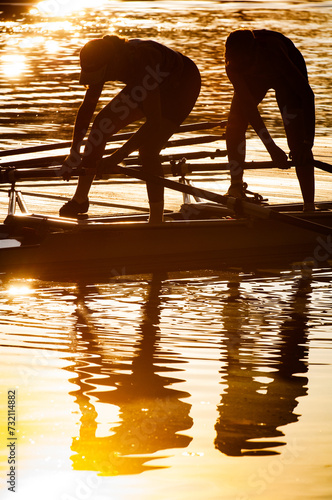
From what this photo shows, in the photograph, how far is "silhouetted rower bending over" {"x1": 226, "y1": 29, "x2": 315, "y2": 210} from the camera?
792cm

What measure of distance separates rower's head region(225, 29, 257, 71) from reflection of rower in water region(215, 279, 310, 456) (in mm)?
2328

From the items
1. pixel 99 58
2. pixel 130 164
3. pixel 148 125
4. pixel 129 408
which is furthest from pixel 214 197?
pixel 129 408

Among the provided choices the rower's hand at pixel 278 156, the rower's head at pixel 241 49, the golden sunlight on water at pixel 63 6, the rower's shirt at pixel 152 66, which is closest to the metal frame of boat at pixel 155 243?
the rower's hand at pixel 278 156

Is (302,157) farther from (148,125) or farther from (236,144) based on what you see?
(148,125)

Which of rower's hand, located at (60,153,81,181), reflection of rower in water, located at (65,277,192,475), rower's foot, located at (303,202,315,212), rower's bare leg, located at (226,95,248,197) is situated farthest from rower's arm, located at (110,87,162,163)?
rower's foot, located at (303,202,315,212)

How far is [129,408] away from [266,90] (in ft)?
13.8

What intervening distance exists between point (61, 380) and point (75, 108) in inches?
490

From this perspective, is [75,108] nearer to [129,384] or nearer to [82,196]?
[82,196]

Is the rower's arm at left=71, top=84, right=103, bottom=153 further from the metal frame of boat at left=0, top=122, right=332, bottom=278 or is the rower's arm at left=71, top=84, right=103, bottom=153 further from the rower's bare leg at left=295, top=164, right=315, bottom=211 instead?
the rower's bare leg at left=295, top=164, right=315, bottom=211

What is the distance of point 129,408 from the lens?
4816 millimetres

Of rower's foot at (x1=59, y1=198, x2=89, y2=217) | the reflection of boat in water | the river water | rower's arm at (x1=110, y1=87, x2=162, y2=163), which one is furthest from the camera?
the reflection of boat in water

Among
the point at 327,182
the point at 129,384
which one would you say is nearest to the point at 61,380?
the point at 129,384

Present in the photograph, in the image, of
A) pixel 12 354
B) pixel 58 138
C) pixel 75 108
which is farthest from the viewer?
pixel 75 108

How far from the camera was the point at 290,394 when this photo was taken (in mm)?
5078
